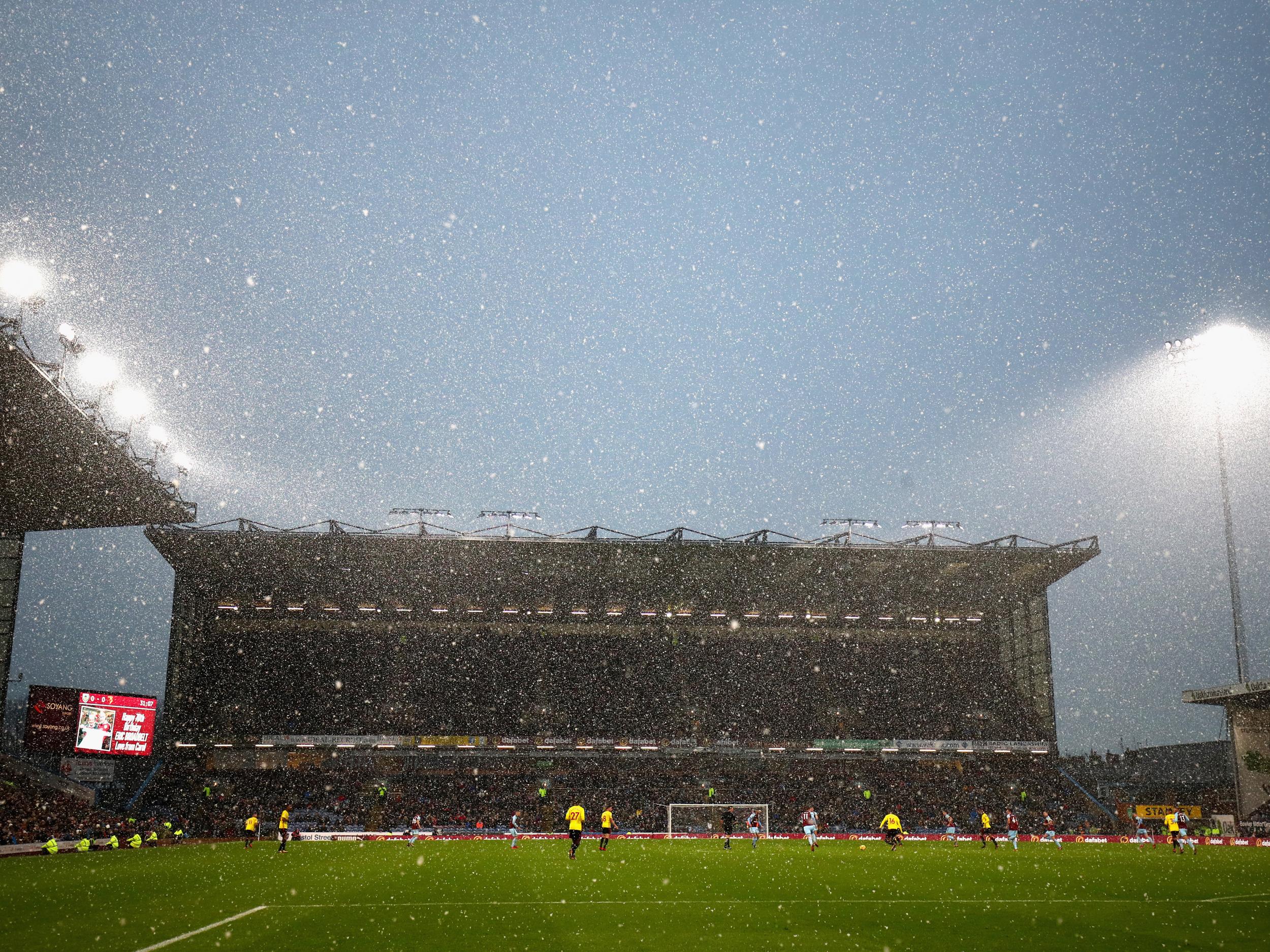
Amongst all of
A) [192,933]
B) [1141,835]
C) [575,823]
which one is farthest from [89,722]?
[1141,835]

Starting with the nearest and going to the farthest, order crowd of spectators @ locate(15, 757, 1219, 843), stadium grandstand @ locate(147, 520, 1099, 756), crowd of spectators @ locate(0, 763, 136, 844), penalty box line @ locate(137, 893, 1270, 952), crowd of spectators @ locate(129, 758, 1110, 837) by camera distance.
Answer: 1. penalty box line @ locate(137, 893, 1270, 952)
2. crowd of spectators @ locate(0, 763, 136, 844)
3. crowd of spectators @ locate(15, 757, 1219, 843)
4. crowd of spectators @ locate(129, 758, 1110, 837)
5. stadium grandstand @ locate(147, 520, 1099, 756)

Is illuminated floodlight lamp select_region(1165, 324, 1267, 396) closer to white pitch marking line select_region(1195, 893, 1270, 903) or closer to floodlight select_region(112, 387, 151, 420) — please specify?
white pitch marking line select_region(1195, 893, 1270, 903)

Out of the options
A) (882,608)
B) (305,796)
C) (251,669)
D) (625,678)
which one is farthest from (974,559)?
(251,669)

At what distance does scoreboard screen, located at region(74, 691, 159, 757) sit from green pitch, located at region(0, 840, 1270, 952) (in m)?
15.2

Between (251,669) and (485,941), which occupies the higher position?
(251,669)

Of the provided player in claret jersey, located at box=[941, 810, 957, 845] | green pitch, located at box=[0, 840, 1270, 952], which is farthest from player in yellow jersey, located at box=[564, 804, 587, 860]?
player in claret jersey, located at box=[941, 810, 957, 845]

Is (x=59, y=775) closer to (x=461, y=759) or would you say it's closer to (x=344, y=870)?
(x=461, y=759)

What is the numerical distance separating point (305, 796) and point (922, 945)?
4840cm

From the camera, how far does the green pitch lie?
11.9m

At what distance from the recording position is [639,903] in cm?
1569

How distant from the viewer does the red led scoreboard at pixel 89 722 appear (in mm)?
40188

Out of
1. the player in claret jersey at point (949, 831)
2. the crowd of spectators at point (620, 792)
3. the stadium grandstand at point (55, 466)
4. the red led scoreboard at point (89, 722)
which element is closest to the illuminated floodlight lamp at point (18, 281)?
the stadium grandstand at point (55, 466)

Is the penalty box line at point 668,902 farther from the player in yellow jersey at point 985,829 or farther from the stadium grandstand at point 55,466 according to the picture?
the stadium grandstand at point 55,466

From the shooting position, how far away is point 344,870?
23297mm
